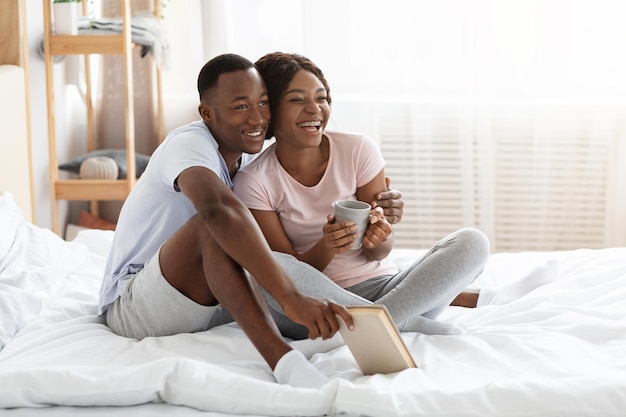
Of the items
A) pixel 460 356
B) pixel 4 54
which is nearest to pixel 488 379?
pixel 460 356

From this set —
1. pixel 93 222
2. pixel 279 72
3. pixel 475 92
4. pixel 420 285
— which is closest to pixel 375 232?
pixel 420 285

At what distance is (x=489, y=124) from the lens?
11.4ft

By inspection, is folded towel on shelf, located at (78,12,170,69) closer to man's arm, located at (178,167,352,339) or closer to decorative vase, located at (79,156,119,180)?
decorative vase, located at (79,156,119,180)

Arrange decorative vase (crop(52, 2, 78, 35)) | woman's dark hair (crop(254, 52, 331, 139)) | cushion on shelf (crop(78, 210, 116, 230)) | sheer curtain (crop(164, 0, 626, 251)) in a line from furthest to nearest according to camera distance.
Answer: cushion on shelf (crop(78, 210, 116, 230)) < sheer curtain (crop(164, 0, 626, 251)) < decorative vase (crop(52, 2, 78, 35)) < woman's dark hair (crop(254, 52, 331, 139))

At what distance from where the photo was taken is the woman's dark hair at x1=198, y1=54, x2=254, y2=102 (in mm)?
1877

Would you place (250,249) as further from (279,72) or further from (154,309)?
(279,72)

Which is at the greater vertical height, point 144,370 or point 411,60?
point 411,60

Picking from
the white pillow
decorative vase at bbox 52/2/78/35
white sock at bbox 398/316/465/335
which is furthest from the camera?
decorative vase at bbox 52/2/78/35

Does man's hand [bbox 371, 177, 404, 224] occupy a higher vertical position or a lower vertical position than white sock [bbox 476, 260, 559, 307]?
higher

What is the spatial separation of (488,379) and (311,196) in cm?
62

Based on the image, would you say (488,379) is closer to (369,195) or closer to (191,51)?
(369,195)

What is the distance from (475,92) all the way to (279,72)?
171cm

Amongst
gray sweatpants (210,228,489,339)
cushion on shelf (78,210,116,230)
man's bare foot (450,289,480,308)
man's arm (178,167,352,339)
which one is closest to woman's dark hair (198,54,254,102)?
man's arm (178,167,352,339)

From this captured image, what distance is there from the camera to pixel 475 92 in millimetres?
3482
